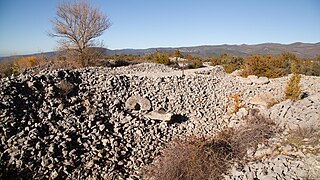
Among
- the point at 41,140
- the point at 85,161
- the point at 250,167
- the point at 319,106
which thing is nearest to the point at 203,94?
the point at 319,106

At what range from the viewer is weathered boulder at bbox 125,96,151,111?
762 centimetres

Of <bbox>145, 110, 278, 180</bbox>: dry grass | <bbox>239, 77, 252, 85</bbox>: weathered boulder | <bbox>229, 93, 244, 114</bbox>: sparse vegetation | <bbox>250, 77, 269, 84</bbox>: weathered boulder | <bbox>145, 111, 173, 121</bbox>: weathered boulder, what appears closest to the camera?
<bbox>145, 110, 278, 180</bbox>: dry grass

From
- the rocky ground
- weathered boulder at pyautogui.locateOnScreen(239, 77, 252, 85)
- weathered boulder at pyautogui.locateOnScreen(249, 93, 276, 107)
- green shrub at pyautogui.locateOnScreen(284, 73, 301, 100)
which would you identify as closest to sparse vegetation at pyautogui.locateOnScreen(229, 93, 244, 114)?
the rocky ground

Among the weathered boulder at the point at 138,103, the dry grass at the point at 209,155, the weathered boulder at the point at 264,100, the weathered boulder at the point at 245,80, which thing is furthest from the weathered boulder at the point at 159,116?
the weathered boulder at the point at 245,80

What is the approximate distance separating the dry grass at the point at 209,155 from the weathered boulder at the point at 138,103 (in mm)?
2261

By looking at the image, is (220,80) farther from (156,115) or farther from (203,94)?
(156,115)

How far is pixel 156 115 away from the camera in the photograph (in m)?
7.43

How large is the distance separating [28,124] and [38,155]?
1.13 m

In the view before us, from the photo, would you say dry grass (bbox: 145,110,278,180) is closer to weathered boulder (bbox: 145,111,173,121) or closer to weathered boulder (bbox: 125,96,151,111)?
weathered boulder (bbox: 145,111,173,121)

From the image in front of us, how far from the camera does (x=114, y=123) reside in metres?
6.77

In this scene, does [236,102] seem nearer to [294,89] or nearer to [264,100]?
[264,100]

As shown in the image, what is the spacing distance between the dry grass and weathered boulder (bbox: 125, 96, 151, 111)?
2261 millimetres

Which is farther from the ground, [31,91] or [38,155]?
[31,91]

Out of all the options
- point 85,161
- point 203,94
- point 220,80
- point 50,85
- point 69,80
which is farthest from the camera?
point 220,80
